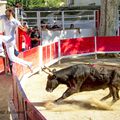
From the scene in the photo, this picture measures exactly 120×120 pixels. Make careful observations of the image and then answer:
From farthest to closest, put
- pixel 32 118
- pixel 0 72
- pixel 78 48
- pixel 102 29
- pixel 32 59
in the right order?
1. pixel 102 29
2. pixel 78 48
3. pixel 32 59
4. pixel 0 72
5. pixel 32 118

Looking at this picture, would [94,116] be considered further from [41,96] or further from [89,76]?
[41,96]

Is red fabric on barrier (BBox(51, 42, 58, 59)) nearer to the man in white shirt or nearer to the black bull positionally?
the man in white shirt

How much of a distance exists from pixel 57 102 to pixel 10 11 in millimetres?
2182

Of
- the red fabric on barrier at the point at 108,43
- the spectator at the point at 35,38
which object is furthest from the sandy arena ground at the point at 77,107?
the red fabric on barrier at the point at 108,43

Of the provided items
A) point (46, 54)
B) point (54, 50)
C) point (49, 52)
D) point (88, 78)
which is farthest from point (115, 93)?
point (54, 50)

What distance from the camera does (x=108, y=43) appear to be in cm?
1845

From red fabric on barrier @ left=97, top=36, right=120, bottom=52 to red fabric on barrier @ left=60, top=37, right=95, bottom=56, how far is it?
303 millimetres

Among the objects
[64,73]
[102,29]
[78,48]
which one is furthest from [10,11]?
[102,29]

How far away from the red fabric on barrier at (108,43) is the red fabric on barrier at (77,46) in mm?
303

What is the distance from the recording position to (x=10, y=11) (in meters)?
9.70

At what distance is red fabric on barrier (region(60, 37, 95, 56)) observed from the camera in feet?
57.4

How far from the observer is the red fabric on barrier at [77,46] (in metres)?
17.5

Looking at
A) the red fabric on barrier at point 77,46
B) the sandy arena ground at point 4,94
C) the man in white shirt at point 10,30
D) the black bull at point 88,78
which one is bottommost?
the red fabric on barrier at point 77,46

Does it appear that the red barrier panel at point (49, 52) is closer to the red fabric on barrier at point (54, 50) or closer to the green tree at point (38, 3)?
the red fabric on barrier at point (54, 50)
